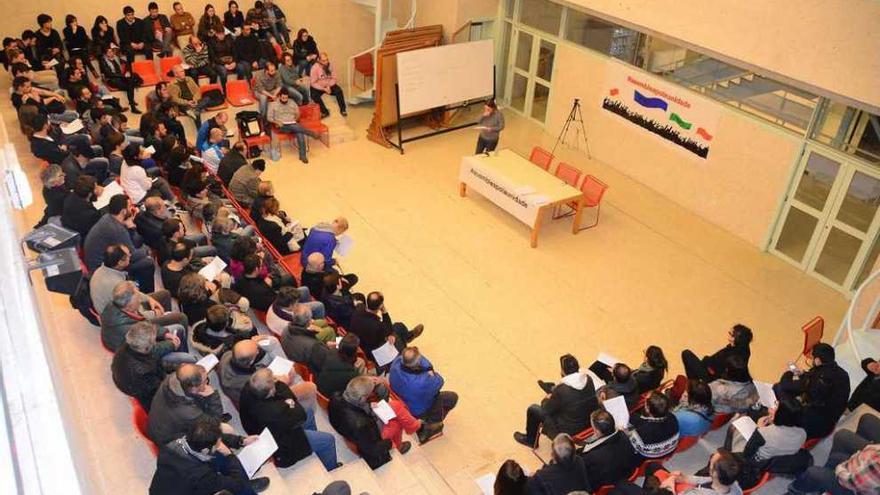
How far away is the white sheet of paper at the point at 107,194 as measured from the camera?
292 inches

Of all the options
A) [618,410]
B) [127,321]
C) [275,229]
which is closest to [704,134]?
[618,410]

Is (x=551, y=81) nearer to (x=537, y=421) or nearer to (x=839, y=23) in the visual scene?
(x=839, y=23)

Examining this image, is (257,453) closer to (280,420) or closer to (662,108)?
(280,420)

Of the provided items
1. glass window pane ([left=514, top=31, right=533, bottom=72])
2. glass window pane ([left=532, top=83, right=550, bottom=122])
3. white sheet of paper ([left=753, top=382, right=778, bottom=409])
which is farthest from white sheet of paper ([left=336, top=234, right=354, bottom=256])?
glass window pane ([left=514, top=31, right=533, bottom=72])

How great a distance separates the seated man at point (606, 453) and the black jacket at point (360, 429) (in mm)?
1691

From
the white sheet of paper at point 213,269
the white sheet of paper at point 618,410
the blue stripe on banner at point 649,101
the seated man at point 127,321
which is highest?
the blue stripe on banner at point 649,101

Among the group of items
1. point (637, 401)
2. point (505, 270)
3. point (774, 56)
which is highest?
point (774, 56)

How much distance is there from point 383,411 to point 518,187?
504 centimetres

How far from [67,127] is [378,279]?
4.81 metres

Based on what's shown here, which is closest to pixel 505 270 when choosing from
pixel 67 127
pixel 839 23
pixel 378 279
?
pixel 378 279

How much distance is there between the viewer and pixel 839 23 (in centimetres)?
792

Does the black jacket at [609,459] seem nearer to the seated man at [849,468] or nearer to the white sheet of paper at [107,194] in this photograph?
the seated man at [849,468]

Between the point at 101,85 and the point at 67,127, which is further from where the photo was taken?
the point at 101,85

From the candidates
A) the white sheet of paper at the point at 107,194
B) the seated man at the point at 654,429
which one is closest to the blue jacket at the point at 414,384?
the seated man at the point at 654,429
